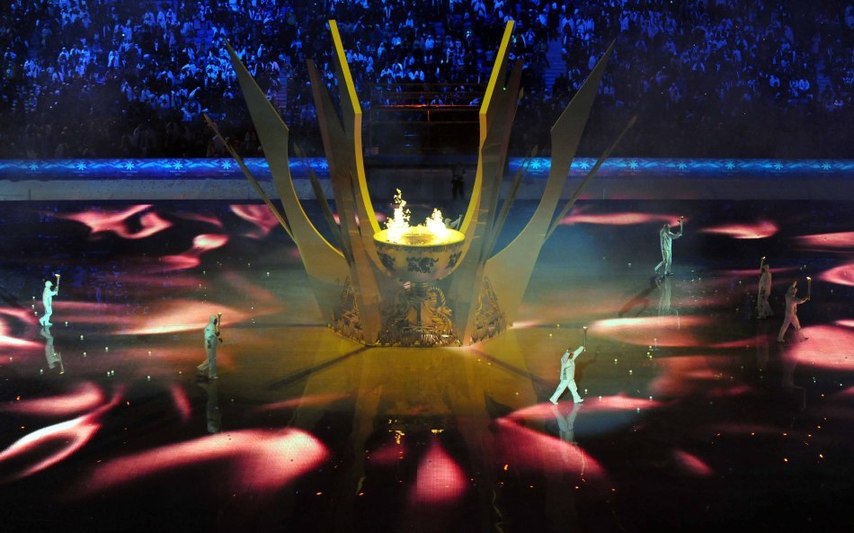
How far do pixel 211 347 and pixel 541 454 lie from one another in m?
3.76

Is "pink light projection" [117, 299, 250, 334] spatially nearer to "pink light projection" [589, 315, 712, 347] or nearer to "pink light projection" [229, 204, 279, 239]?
"pink light projection" [229, 204, 279, 239]

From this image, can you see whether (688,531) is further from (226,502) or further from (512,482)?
(226,502)

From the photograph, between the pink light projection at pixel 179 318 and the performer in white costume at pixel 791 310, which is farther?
the pink light projection at pixel 179 318

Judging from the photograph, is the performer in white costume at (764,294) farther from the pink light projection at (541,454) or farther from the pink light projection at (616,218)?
the pink light projection at (616,218)

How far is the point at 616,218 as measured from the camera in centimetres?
1869

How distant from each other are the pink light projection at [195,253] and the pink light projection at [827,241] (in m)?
9.95

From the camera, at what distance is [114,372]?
11.0 m

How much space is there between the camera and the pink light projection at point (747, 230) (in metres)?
17.7

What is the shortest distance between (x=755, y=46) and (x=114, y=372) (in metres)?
18.4

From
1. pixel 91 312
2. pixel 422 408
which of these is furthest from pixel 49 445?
pixel 91 312

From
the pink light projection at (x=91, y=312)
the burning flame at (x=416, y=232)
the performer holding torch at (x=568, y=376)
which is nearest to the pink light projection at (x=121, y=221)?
the pink light projection at (x=91, y=312)

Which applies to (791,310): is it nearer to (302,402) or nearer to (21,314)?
(302,402)

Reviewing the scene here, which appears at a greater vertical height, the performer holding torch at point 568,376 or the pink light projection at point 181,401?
the performer holding torch at point 568,376

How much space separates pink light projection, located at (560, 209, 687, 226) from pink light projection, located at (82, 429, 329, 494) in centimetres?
1027
